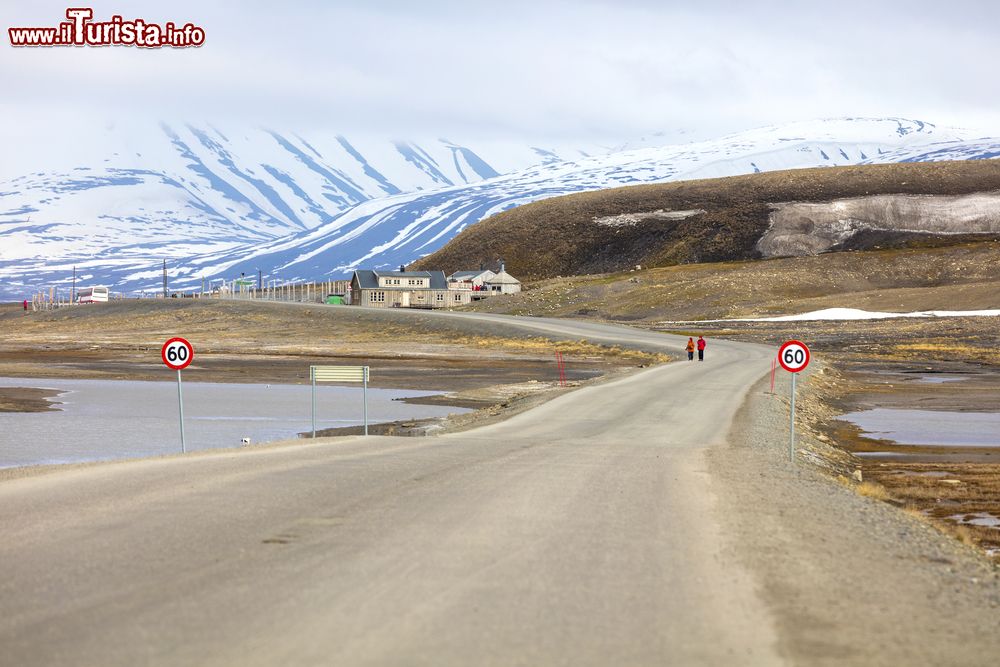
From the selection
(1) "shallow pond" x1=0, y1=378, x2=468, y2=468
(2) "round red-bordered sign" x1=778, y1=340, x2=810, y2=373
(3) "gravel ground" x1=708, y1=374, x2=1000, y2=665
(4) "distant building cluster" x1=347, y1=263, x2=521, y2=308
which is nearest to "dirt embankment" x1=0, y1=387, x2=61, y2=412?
(1) "shallow pond" x1=0, y1=378, x2=468, y2=468

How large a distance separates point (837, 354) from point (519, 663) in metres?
74.7

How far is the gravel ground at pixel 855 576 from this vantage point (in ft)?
29.6

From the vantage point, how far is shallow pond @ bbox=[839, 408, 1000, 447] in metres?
31.4

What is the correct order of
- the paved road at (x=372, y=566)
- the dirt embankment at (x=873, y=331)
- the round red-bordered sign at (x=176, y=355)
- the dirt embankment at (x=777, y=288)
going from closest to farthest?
1. the paved road at (x=372, y=566)
2. the dirt embankment at (x=873, y=331)
3. the round red-bordered sign at (x=176, y=355)
4. the dirt embankment at (x=777, y=288)

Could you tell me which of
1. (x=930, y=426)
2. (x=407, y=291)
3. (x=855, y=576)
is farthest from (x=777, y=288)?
(x=855, y=576)

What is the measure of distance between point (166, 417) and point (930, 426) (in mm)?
22739

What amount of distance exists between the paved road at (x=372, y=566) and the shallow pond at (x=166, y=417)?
977 centimetres

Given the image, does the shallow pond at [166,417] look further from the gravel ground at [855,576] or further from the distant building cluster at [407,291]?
the distant building cluster at [407,291]

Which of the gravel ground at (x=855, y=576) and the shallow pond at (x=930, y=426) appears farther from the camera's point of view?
the shallow pond at (x=930, y=426)

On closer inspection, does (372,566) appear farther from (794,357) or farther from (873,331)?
(873,331)

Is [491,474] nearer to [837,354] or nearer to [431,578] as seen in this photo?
[431,578]

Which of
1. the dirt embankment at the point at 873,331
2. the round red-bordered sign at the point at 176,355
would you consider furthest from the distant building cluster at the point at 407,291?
the round red-bordered sign at the point at 176,355

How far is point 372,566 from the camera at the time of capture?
36.9 ft

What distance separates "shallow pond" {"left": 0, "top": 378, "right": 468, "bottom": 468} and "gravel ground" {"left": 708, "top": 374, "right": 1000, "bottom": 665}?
15.8 meters
